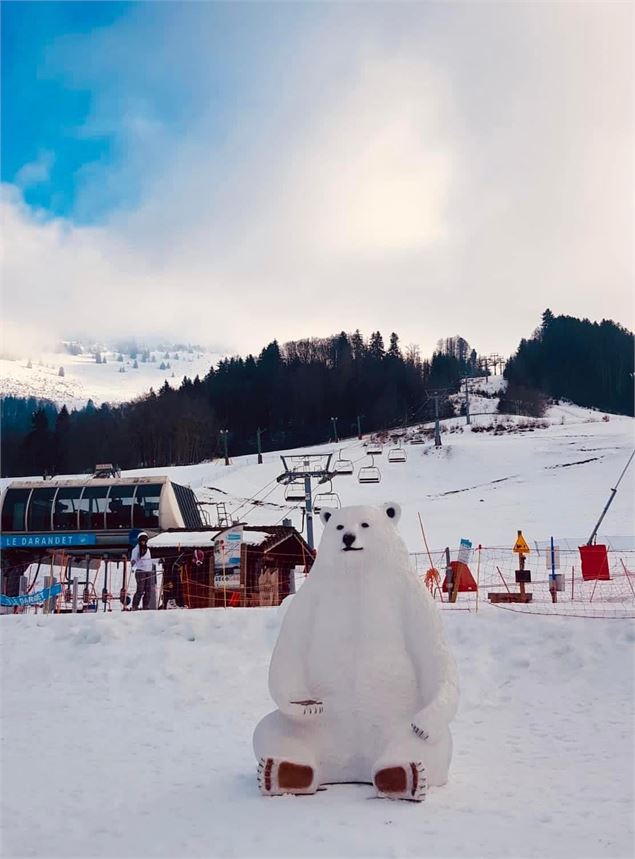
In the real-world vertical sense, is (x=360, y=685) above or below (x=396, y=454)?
below

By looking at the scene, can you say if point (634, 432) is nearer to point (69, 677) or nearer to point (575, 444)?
point (575, 444)

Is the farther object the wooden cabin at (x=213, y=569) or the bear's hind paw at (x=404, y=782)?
the wooden cabin at (x=213, y=569)

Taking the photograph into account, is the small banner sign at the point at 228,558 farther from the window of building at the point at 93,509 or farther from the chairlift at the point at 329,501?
the window of building at the point at 93,509

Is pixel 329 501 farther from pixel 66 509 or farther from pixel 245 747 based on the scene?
pixel 245 747

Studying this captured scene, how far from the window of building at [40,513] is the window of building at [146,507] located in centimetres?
284

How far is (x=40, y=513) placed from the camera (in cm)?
2500

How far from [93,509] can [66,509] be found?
89cm

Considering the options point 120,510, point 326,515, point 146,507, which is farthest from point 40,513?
point 326,515

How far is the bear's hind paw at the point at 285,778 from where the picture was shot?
536 cm

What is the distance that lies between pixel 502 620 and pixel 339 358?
9594cm

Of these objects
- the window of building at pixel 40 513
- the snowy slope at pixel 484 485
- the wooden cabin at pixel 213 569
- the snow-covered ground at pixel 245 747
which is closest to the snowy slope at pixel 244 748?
the snow-covered ground at pixel 245 747

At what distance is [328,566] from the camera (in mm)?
6148

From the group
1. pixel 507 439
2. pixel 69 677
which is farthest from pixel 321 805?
pixel 507 439

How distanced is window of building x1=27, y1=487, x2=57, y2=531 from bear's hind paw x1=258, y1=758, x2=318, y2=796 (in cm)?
2141
